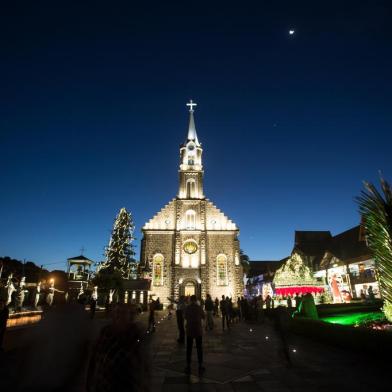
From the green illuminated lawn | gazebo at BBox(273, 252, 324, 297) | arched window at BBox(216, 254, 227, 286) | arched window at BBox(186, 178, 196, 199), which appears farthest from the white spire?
the green illuminated lawn

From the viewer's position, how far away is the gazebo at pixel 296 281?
2369cm

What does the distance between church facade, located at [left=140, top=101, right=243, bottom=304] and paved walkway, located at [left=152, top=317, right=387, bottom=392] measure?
24.7m

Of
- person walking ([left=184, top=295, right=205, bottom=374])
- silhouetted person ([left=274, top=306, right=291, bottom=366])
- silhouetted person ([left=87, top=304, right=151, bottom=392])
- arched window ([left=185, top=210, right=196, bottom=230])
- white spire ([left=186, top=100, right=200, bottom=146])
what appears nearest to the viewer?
silhouetted person ([left=87, top=304, right=151, bottom=392])

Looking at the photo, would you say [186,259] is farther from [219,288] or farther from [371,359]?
[371,359]

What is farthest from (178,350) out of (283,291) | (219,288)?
(219,288)

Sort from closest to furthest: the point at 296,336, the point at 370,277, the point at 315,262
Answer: the point at 296,336
the point at 370,277
the point at 315,262

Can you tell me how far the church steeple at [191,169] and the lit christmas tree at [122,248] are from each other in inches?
327

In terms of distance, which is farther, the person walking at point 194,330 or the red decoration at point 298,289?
the red decoration at point 298,289

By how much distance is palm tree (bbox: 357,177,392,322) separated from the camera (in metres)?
7.27

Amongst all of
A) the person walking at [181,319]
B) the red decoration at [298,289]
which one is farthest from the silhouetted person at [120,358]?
the red decoration at [298,289]

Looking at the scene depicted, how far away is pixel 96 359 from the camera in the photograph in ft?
9.73

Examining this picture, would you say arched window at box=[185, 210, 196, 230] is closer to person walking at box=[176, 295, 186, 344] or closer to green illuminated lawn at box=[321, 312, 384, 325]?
green illuminated lawn at box=[321, 312, 384, 325]

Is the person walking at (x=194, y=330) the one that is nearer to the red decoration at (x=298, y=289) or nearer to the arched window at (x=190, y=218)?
the red decoration at (x=298, y=289)

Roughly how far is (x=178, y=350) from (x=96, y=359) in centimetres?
756
